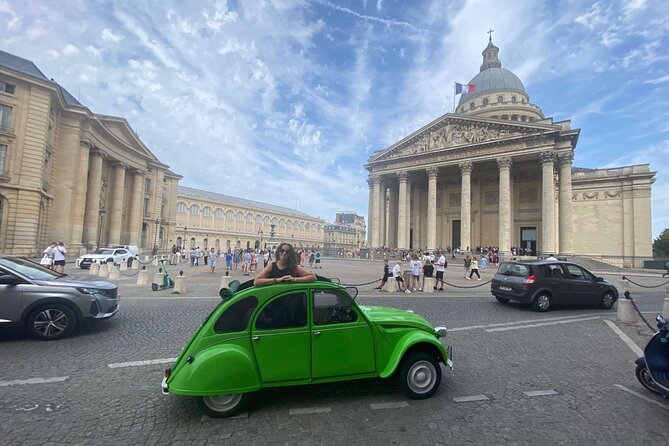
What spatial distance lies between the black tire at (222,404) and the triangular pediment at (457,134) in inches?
1638

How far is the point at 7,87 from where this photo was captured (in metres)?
26.2

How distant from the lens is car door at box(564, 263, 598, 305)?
1031 cm

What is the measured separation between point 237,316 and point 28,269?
610cm

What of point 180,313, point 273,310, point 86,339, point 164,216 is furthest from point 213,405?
point 164,216

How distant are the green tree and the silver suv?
81.1 m

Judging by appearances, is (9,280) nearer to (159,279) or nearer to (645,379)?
(159,279)

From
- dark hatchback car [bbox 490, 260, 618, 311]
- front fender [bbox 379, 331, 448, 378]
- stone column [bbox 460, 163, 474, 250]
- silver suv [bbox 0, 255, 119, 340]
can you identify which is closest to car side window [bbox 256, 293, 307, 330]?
front fender [bbox 379, 331, 448, 378]

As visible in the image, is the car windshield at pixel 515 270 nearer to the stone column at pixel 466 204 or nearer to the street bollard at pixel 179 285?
the street bollard at pixel 179 285

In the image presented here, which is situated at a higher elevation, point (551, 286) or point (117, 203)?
point (117, 203)

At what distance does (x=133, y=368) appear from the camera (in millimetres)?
4652

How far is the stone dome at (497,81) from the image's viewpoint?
56688 mm

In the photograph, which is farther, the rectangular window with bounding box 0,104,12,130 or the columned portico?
the columned portico

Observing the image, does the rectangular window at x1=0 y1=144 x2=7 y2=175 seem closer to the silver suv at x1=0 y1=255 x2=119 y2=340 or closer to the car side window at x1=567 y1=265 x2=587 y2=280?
the silver suv at x1=0 y1=255 x2=119 y2=340

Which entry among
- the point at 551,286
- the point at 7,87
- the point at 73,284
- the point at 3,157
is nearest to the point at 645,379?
the point at 551,286
